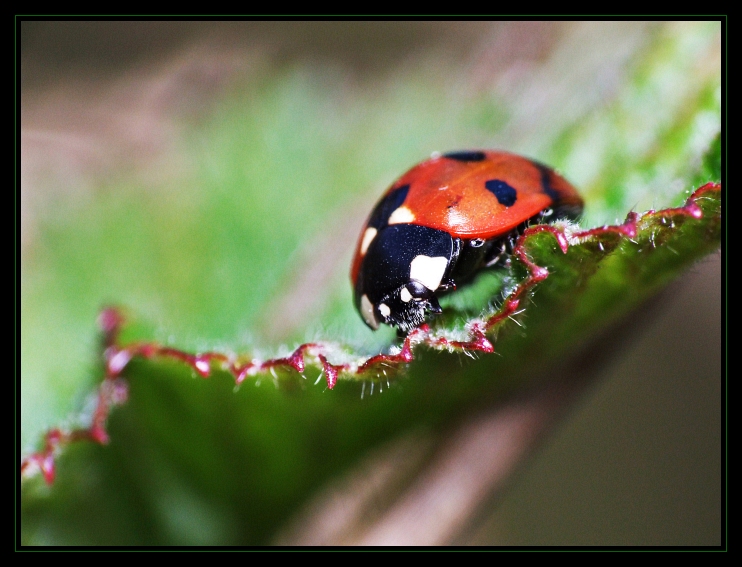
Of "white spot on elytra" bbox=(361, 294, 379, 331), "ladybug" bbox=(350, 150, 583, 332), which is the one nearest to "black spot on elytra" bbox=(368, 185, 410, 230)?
"ladybug" bbox=(350, 150, 583, 332)

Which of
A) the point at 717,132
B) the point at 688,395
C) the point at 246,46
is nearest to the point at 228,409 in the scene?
the point at 717,132

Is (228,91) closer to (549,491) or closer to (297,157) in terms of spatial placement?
(297,157)

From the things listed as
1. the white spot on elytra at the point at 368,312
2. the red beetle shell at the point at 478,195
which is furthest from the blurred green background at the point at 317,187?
the red beetle shell at the point at 478,195

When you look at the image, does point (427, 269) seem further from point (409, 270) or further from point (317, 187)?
point (317, 187)

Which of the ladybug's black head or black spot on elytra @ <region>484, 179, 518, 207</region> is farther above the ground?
black spot on elytra @ <region>484, 179, 518, 207</region>

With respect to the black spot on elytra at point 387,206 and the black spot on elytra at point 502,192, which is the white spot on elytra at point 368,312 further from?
the black spot on elytra at point 502,192

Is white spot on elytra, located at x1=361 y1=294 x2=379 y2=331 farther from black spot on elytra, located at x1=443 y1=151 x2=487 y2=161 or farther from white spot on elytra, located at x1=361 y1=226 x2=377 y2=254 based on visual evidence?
black spot on elytra, located at x1=443 y1=151 x2=487 y2=161

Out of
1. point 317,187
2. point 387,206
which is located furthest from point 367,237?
point 317,187
